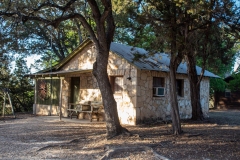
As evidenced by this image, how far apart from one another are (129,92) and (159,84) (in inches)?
84.2

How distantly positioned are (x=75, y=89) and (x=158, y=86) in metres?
4.68

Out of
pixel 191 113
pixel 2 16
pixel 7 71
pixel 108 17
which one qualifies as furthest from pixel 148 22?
pixel 7 71

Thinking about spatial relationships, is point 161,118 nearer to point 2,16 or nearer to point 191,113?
point 191,113

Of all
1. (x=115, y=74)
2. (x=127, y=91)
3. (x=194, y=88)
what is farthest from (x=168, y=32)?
(x=194, y=88)

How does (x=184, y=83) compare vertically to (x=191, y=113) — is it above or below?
above

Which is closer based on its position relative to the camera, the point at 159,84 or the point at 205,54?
the point at 205,54

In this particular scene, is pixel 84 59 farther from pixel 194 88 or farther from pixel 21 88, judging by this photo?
pixel 21 88

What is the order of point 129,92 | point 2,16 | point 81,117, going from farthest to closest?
point 81,117 → point 129,92 → point 2,16

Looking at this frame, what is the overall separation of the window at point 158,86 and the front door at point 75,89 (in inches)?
170

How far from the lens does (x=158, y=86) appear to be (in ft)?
44.3

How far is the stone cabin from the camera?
39.7 ft

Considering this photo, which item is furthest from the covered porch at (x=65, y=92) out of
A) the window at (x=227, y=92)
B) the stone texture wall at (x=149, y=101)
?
the window at (x=227, y=92)

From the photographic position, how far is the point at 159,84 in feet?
44.6

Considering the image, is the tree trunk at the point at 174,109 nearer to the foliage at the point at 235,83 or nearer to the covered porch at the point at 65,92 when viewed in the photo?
the covered porch at the point at 65,92
